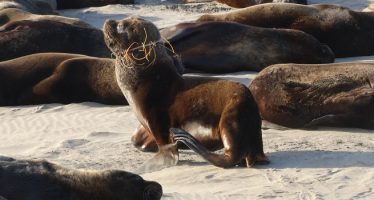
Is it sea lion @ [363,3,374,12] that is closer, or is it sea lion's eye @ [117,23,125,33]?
sea lion's eye @ [117,23,125,33]

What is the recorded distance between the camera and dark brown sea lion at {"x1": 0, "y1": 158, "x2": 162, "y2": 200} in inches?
171

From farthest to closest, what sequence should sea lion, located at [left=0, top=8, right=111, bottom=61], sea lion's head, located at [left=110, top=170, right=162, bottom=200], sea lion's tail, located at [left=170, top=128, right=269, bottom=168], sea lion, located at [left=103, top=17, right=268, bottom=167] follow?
sea lion, located at [left=0, top=8, right=111, bottom=61]
sea lion, located at [left=103, top=17, right=268, bottom=167]
sea lion's tail, located at [left=170, top=128, right=269, bottom=168]
sea lion's head, located at [left=110, top=170, right=162, bottom=200]

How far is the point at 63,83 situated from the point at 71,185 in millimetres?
6053

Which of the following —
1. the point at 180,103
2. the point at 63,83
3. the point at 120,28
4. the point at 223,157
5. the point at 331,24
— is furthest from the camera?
the point at 331,24

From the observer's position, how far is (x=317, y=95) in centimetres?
839

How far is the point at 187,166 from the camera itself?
270 inches

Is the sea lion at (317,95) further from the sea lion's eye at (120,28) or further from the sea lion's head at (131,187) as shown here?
the sea lion's head at (131,187)

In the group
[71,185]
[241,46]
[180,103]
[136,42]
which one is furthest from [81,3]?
[71,185]

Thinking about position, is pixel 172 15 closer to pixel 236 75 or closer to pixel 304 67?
pixel 236 75

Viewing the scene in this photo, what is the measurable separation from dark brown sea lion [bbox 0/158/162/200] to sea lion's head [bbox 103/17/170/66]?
3294 millimetres

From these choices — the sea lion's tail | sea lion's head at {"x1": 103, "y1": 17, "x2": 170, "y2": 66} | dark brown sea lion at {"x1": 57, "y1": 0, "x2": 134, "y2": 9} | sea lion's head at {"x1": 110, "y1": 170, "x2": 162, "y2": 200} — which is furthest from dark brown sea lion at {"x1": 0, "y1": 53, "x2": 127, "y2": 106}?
dark brown sea lion at {"x1": 57, "y1": 0, "x2": 134, "y2": 9}

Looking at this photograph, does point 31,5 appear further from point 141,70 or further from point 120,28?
point 141,70

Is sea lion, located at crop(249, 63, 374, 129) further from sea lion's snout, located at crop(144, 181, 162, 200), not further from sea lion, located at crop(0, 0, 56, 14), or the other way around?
sea lion, located at crop(0, 0, 56, 14)

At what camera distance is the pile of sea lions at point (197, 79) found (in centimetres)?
677
